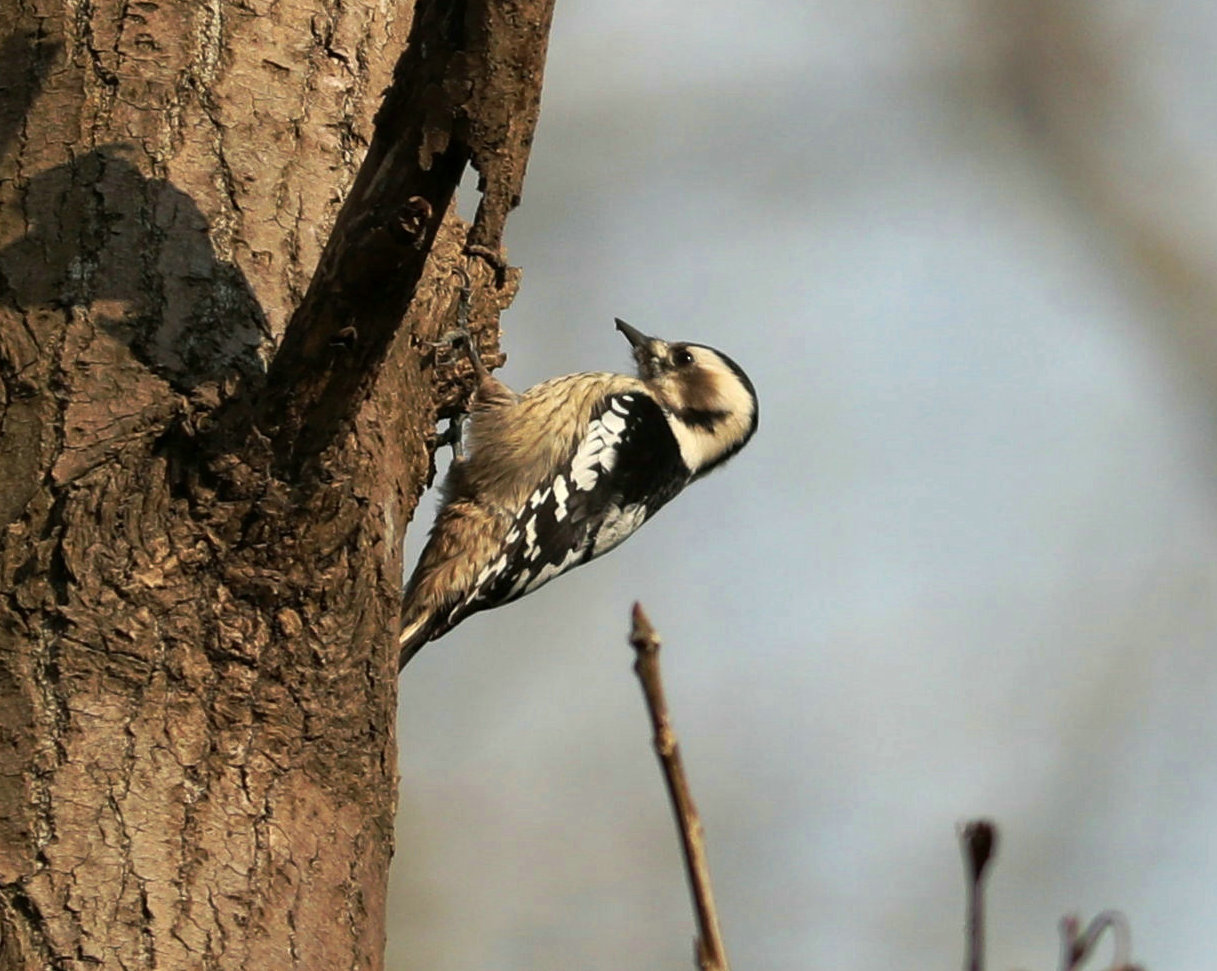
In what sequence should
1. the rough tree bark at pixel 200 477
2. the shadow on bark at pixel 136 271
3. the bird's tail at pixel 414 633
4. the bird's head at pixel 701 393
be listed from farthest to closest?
the bird's head at pixel 701 393
the bird's tail at pixel 414 633
the shadow on bark at pixel 136 271
the rough tree bark at pixel 200 477

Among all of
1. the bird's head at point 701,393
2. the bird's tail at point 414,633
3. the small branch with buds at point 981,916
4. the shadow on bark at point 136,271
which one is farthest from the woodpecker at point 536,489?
the small branch with buds at point 981,916

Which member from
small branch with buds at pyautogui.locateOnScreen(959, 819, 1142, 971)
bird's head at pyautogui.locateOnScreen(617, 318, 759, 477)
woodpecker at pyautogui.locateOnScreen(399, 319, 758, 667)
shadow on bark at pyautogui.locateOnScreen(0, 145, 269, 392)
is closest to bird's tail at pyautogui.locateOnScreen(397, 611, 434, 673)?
woodpecker at pyautogui.locateOnScreen(399, 319, 758, 667)

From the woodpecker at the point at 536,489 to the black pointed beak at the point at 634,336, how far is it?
0.40 m

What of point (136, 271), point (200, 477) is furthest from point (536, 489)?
point (200, 477)

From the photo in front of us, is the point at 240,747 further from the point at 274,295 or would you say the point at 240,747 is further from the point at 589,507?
the point at 589,507

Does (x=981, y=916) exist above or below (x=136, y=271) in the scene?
below

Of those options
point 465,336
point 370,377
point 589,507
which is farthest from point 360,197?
point 589,507

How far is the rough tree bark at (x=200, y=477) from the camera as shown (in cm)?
227

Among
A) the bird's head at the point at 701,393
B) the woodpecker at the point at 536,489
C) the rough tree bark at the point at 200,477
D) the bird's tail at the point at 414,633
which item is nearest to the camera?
the rough tree bark at the point at 200,477

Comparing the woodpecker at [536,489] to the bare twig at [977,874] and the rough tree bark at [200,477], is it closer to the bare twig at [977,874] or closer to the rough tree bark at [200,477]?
the rough tree bark at [200,477]

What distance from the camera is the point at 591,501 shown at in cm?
518

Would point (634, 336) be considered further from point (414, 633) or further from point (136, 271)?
point (136, 271)

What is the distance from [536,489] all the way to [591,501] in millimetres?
220

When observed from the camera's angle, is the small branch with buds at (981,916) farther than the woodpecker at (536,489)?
No
